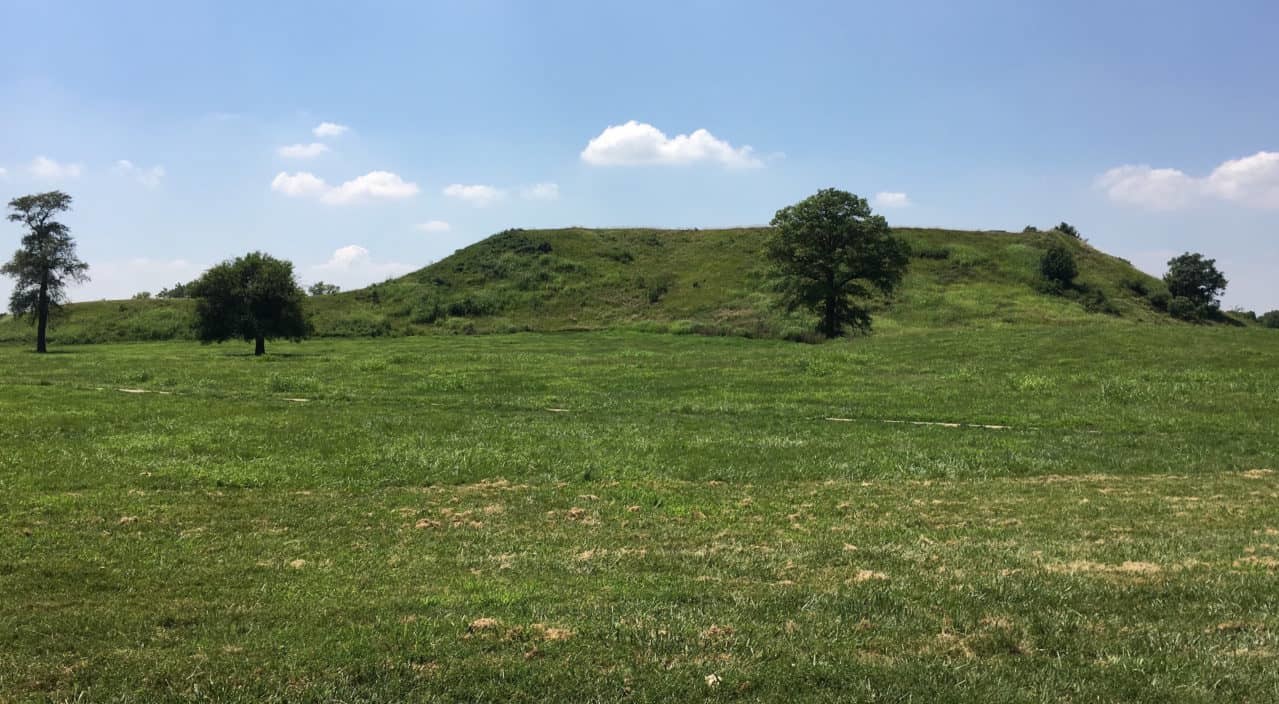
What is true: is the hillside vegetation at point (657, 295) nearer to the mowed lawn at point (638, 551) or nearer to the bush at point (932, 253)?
the bush at point (932, 253)

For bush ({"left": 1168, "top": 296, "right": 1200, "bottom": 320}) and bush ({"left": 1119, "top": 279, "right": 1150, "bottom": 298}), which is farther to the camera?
bush ({"left": 1119, "top": 279, "right": 1150, "bottom": 298})

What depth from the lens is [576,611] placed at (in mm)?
7996

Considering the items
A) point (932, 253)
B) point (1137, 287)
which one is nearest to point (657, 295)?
point (932, 253)

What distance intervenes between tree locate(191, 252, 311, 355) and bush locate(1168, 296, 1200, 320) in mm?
93375

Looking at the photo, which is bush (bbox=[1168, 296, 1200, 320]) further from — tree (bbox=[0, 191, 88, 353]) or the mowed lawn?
tree (bbox=[0, 191, 88, 353])

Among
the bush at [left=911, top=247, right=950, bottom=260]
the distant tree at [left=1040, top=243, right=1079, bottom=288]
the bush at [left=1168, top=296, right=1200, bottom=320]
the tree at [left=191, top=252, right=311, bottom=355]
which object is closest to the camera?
the tree at [left=191, top=252, right=311, bottom=355]

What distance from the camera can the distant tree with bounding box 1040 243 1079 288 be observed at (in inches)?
3521

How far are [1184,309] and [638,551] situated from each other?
98091 millimetres

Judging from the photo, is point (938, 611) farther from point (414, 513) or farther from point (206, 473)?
point (206, 473)

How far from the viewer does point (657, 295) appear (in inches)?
3730

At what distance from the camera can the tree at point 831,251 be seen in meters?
63.4

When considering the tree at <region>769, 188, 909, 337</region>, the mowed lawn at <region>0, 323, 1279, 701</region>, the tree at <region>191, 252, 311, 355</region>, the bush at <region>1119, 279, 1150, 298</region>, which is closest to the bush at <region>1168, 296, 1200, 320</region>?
the bush at <region>1119, 279, 1150, 298</region>

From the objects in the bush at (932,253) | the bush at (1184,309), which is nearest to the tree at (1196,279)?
the bush at (1184,309)

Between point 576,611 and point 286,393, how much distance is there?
29448mm
